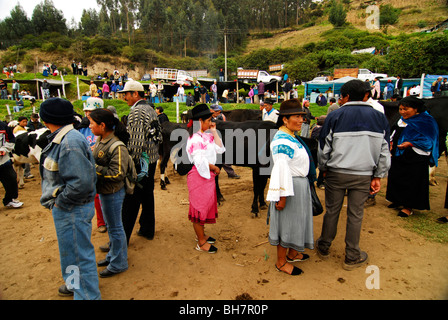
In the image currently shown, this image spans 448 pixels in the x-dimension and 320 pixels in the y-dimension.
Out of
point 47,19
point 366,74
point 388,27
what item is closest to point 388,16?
point 388,27

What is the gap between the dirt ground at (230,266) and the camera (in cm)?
285

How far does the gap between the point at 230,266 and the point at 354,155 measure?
6.70 feet

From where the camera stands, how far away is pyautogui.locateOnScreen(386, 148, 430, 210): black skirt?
4516 millimetres

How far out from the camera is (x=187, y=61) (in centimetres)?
5578

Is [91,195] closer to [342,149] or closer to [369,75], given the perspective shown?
[342,149]

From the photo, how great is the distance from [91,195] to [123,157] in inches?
22.6

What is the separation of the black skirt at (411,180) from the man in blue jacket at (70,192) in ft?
16.3

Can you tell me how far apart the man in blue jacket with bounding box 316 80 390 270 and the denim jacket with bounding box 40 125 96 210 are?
2676 mm

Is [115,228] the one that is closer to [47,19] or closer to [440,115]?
[440,115]

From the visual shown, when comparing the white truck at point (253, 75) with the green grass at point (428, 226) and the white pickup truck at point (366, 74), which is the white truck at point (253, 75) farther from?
the green grass at point (428, 226)

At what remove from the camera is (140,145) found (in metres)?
3.52

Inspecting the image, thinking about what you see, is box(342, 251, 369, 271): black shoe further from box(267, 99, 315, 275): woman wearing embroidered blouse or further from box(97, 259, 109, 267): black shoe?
box(97, 259, 109, 267): black shoe

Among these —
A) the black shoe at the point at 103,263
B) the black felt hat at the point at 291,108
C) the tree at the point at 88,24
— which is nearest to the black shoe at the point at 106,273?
the black shoe at the point at 103,263

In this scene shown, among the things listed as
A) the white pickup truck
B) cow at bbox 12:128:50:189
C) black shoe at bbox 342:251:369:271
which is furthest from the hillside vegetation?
black shoe at bbox 342:251:369:271
